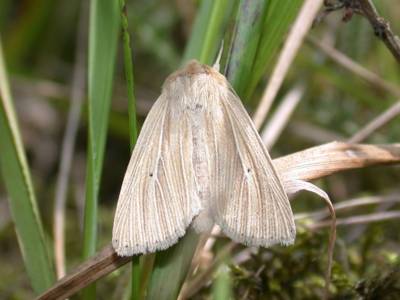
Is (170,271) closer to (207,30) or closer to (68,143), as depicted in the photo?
(207,30)

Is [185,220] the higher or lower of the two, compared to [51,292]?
higher

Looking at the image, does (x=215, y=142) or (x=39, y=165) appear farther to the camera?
(x=39, y=165)

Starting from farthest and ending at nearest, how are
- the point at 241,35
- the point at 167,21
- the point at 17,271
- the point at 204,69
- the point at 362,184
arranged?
the point at 167,21 → the point at 362,184 → the point at 17,271 → the point at 204,69 → the point at 241,35

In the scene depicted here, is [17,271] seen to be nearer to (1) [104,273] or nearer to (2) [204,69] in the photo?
(1) [104,273]

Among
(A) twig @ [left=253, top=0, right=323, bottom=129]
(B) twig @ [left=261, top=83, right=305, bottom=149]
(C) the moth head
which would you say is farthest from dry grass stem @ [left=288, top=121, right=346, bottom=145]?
(C) the moth head

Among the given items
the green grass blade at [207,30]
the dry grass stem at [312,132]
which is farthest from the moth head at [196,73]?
the dry grass stem at [312,132]

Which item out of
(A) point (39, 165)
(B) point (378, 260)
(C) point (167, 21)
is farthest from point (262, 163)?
(A) point (39, 165)
